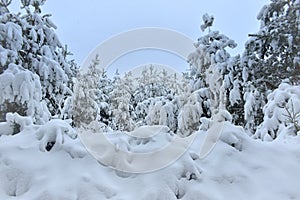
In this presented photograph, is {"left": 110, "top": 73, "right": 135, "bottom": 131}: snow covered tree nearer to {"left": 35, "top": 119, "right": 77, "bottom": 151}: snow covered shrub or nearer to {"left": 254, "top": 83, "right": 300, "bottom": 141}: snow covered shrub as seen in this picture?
{"left": 254, "top": 83, "right": 300, "bottom": 141}: snow covered shrub

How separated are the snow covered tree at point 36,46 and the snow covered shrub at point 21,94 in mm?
835

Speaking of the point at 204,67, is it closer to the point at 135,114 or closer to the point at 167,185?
the point at 167,185

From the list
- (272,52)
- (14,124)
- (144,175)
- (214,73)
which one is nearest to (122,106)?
(214,73)

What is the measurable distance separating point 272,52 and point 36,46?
5862 millimetres

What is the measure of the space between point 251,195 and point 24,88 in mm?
4643

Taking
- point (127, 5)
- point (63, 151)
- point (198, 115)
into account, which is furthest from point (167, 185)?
point (127, 5)

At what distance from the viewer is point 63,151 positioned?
2.90 metres

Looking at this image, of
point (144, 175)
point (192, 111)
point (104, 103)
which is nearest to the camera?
point (144, 175)

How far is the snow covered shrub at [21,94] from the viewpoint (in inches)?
240

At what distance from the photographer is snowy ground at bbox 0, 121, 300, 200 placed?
8.41 feet

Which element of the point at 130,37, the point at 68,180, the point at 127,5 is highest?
the point at 127,5

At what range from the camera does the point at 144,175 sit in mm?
2803

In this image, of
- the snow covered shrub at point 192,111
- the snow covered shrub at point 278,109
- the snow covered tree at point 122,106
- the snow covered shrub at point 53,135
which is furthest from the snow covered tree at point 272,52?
the snow covered tree at point 122,106

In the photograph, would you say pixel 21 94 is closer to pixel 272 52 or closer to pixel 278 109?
pixel 278 109
